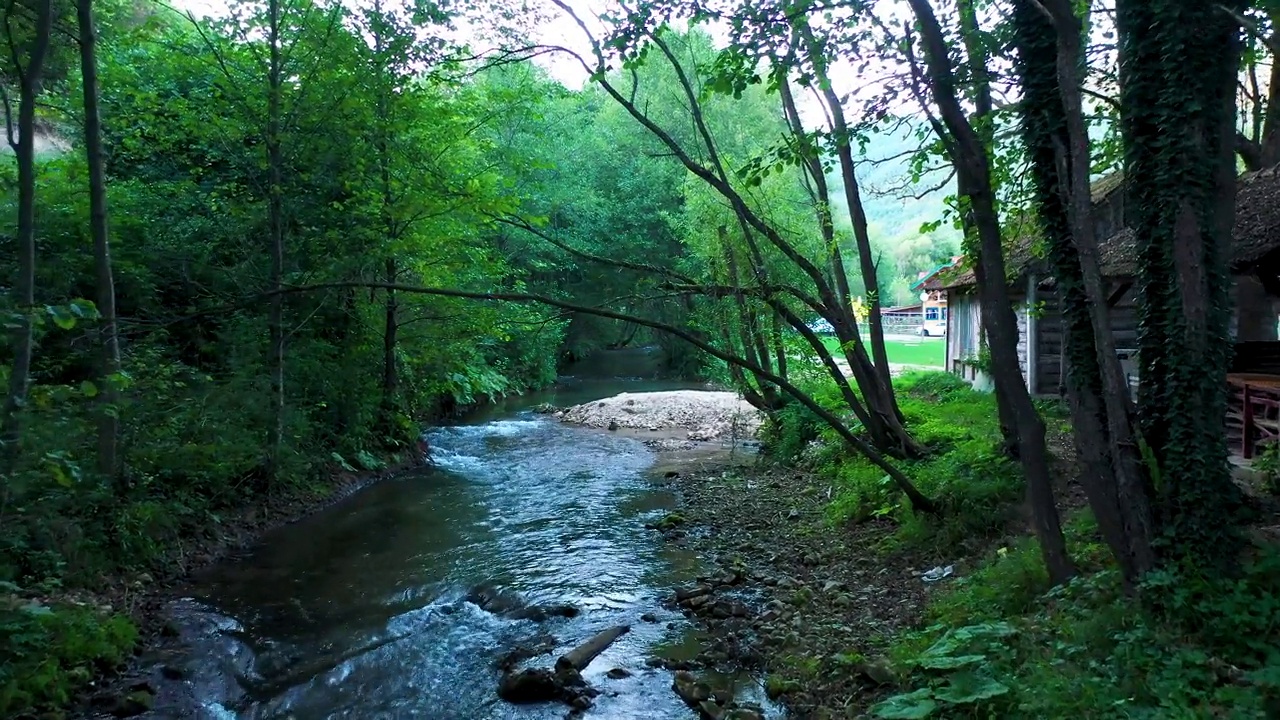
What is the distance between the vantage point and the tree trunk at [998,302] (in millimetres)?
5199

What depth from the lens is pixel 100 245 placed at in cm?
737

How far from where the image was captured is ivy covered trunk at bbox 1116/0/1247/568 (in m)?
4.26

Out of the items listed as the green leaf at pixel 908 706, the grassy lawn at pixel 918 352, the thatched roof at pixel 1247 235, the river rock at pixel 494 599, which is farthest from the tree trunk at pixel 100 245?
the grassy lawn at pixel 918 352

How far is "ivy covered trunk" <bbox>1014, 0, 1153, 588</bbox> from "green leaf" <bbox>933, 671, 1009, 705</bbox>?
1.20m

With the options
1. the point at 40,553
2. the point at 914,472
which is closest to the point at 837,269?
the point at 914,472

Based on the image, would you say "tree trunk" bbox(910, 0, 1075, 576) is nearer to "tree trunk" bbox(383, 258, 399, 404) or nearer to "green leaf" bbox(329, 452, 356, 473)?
"green leaf" bbox(329, 452, 356, 473)

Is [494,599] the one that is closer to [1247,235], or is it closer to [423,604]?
[423,604]

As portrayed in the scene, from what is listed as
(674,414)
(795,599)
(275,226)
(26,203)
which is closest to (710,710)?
(795,599)

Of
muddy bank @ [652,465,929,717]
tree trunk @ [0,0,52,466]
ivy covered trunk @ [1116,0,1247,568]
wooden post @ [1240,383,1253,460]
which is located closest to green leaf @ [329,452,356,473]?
muddy bank @ [652,465,929,717]

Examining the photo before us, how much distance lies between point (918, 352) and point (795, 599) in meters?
37.4

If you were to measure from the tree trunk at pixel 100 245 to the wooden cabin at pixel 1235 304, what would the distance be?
883cm

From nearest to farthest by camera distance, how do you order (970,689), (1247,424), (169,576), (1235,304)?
(970,689) < (1235,304) < (169,576) < (1247,424)

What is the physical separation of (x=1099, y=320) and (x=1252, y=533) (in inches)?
69.4

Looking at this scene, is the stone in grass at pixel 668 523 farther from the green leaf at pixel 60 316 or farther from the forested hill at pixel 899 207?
the green leaf at pixel 60 316
